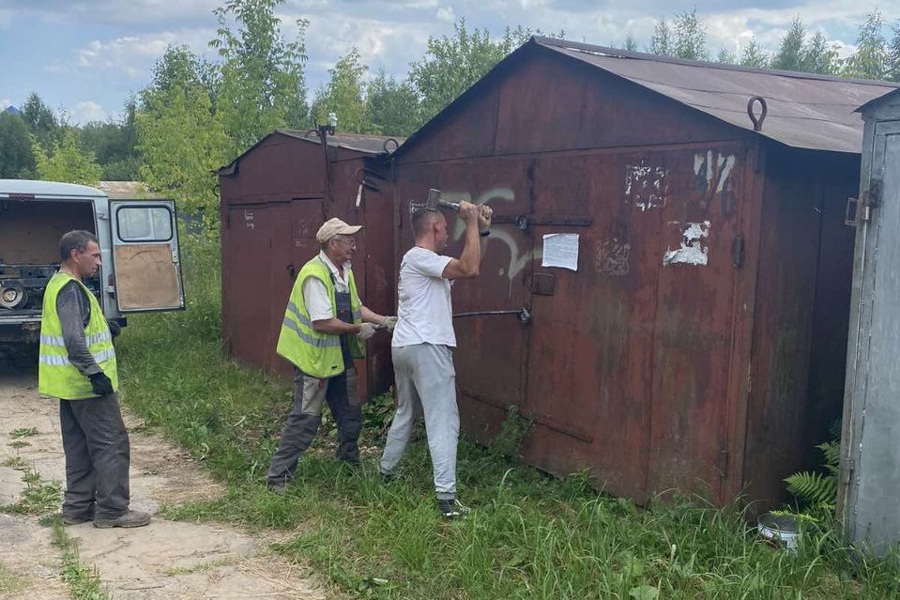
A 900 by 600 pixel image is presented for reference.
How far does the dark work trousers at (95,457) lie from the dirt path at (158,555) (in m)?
0.14

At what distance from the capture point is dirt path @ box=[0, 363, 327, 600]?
4238 mm

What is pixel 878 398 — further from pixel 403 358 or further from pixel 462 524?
pixel 403 358

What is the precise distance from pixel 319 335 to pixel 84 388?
1.37 meters

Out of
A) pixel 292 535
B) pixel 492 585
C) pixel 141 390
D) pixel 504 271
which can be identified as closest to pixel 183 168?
pixel 141 390

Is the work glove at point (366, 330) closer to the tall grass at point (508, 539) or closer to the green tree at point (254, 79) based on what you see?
the tall grass at point (508, 539)

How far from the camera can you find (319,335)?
5.47m

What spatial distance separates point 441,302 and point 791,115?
2257mm

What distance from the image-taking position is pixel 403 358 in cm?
510

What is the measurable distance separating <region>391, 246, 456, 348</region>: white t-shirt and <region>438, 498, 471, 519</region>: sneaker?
0.88 m

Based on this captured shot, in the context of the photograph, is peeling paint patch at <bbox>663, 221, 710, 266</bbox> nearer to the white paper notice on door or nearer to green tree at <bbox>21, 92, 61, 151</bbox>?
the white paper notice on door

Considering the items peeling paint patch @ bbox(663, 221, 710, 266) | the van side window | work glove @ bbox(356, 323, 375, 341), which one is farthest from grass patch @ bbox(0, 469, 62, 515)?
the van side window

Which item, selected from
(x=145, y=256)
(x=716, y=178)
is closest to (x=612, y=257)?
(x=716, y=178)

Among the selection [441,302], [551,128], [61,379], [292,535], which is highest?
[551,128]

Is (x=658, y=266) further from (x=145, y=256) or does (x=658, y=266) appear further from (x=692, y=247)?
(x=145, y=256)
